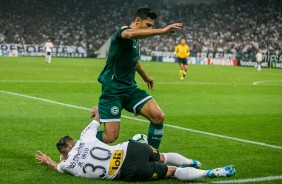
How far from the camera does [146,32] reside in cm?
724

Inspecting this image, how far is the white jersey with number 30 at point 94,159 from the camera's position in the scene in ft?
22.3

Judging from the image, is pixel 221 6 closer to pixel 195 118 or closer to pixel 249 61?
pixel 249 61

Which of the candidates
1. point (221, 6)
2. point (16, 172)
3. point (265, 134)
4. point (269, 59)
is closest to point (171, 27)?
point (16, 172)

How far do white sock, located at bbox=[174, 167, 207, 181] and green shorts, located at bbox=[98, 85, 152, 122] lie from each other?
4.79 ft

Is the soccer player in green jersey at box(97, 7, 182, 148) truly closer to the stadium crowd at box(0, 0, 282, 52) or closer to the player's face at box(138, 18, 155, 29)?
the player's face at box(138, 18, 155, 29)

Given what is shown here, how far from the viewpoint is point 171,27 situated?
7.13 metres

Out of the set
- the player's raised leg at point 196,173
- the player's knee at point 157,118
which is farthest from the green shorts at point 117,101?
the player's raised leg at point 196,173

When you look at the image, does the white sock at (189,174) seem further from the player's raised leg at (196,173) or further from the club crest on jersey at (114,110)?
the club crest on jersey at (114,110)

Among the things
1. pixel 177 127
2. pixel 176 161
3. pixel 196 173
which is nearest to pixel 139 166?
pixel 196 173

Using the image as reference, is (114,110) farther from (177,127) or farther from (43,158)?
(177,127)

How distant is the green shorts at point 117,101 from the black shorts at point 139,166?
3.52 ft

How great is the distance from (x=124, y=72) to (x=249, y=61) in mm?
50325

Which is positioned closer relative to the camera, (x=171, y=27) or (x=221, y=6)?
(x=171, y=27)

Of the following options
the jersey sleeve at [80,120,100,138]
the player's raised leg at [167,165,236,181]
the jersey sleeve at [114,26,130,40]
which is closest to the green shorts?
the jersey sleeve at [80,120,100,138]
